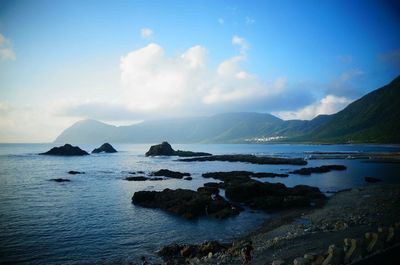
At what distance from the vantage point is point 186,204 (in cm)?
3862

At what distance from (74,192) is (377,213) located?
49980mm

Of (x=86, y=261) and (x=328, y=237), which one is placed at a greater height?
(x=328, y=237)

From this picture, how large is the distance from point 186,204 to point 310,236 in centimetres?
1840

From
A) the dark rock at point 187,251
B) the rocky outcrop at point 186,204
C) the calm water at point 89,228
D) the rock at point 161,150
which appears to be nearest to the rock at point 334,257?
the dark rock at point 187,251

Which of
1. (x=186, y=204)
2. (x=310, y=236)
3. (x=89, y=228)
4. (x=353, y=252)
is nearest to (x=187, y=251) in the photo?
(x=310, y=236)

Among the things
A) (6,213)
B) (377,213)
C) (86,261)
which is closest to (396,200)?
(377,213)

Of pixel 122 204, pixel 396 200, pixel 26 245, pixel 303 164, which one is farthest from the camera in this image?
pixel 303 164

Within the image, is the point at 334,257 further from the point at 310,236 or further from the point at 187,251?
the point at 187,251

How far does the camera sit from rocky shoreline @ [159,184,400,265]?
1616 centimetres

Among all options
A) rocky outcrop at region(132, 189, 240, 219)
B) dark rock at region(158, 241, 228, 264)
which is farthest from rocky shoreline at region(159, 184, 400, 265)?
rocky outcrop at region(132, 189, 240, 219)

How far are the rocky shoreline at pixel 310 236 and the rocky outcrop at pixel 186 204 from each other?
667cm

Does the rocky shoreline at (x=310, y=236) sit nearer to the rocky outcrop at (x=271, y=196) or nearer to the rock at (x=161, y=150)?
the rocky outcrop at (x=271, y=196)

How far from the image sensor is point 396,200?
35.6 m

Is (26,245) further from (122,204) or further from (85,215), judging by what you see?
(122,204)
